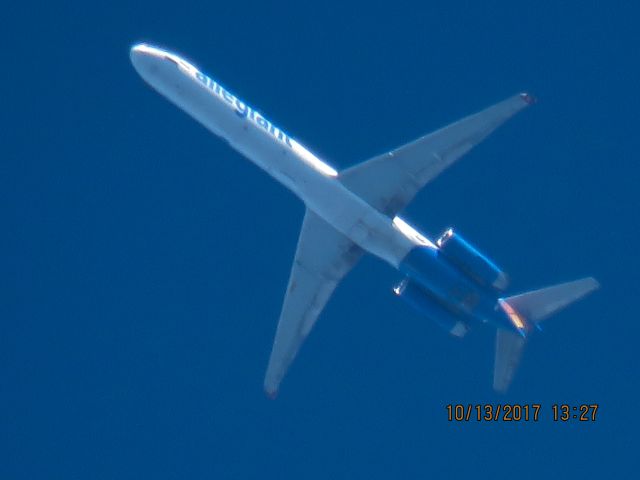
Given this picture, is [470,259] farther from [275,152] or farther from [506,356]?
[275,152]

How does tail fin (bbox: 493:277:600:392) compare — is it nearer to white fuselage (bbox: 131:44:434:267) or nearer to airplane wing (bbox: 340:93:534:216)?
white fuselage (bbox: 131:44:434:267)

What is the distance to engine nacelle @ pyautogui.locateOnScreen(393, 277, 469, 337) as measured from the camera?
58.3 meters

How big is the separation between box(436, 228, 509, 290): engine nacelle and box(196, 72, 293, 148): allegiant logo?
9.36m

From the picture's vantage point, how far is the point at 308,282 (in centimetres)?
6125

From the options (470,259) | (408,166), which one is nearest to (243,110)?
(408,166)

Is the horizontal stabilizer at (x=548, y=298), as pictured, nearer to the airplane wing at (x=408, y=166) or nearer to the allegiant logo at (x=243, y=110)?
the airplane wing at (x=408, y=166)

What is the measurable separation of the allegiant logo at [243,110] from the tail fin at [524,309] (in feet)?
47.3

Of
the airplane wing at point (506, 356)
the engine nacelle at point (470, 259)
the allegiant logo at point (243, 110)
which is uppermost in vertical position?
the allegiant logo at point (243, 110)

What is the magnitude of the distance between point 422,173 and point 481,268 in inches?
229

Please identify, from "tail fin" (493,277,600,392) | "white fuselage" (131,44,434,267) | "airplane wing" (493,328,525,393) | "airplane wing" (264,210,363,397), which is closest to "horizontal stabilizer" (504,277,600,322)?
"tail fin" (493,277,600,392)

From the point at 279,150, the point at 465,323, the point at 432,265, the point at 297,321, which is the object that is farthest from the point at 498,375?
the point at 279,150

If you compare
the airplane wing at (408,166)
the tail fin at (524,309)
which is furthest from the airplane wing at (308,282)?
the tail fin at (524,309)

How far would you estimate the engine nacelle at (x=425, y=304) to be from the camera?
191 ft

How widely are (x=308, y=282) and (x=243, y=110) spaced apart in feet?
35.1
